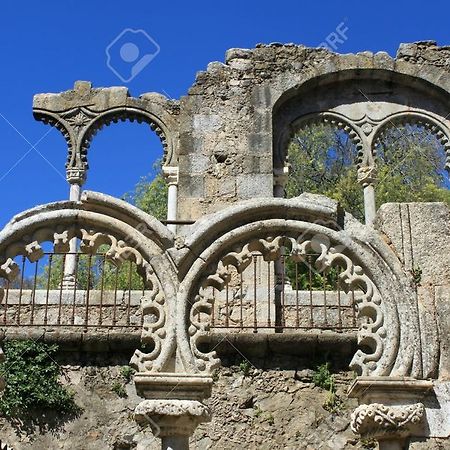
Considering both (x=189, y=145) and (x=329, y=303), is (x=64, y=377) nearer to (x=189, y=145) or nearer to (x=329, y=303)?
(x=329, y=303)

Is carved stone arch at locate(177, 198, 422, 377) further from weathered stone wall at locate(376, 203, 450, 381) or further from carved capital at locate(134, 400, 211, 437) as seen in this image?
carved capital at locate(134, 400, 211, 437)

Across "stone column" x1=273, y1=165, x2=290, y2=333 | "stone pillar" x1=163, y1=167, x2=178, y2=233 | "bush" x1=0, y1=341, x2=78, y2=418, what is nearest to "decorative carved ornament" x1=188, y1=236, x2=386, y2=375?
"stone column" x1=273, y1=165, x2=290, y2=333

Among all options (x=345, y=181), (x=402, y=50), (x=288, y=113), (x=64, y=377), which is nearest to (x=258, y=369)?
(x=64, y=377)

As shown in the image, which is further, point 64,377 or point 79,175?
point 79,175

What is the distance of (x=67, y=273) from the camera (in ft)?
34.6

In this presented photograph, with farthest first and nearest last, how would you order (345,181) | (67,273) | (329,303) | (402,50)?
(345,181) < (402,50) < (67,273) < (329,303)

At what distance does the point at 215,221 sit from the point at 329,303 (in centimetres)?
420

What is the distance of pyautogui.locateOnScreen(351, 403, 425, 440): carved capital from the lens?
513 centimetres

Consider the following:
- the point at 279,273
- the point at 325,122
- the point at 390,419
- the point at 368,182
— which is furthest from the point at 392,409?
the point at 325,122

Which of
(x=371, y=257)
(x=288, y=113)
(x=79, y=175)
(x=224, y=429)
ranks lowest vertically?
(x=224, y=429)

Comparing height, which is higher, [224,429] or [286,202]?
[286,202]

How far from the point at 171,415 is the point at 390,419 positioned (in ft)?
4.61

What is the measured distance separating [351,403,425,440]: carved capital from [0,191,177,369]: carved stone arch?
1.52 metres

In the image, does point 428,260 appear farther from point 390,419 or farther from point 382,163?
point 382,163
